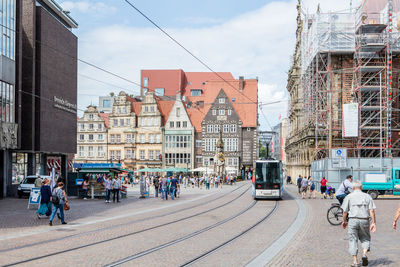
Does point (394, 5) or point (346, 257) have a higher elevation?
point (394, 5)

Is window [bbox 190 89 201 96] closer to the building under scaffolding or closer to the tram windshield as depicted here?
the building under scaffolding

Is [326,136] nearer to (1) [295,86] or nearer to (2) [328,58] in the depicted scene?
(2) [328,58]

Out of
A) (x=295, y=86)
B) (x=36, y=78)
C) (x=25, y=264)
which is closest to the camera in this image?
(x=25, y=264)

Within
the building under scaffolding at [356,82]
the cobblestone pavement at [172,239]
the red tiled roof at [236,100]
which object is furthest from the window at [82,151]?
the cobblestone pavement at [172,239]

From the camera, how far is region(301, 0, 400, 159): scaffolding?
129 ft

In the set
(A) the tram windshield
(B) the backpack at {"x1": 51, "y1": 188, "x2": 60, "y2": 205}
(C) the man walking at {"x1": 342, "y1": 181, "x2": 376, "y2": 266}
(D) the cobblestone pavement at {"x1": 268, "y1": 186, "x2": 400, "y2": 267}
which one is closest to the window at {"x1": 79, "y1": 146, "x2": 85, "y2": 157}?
(A) the tram windshield

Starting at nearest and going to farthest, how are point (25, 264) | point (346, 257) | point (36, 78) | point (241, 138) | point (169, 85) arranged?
point (25, 264) → point (346, 257) → point (36, 78) → point (241, 138) → point (169, 85)

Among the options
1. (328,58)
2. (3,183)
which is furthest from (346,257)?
(328,58)

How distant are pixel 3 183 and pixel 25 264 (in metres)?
25.9

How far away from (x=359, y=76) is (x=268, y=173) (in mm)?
15163

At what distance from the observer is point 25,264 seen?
9281 mm

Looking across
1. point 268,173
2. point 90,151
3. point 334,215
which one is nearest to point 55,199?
point 334,215

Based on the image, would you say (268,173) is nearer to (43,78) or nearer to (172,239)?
(172,239)

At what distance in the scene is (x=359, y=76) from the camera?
40.0 m
